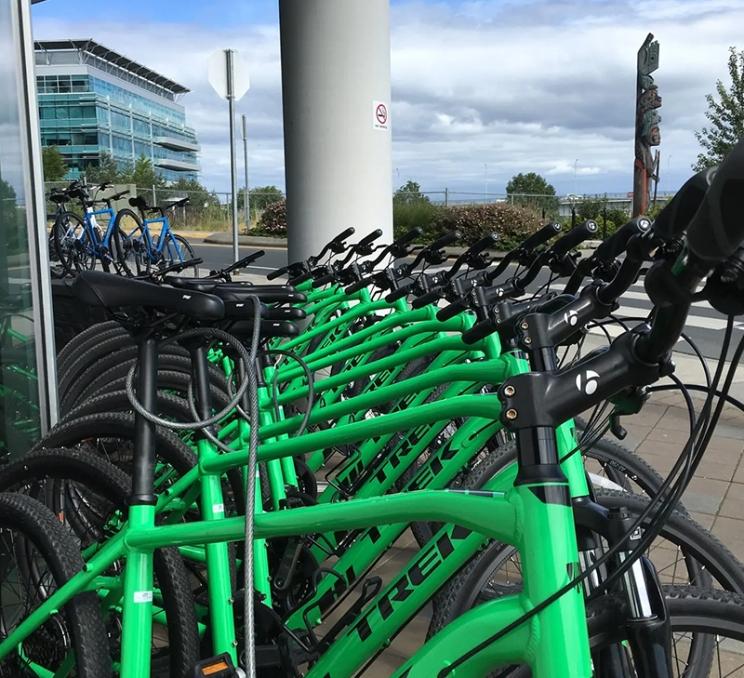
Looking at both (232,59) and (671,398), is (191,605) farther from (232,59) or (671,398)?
(232,59)

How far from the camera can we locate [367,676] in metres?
2.61

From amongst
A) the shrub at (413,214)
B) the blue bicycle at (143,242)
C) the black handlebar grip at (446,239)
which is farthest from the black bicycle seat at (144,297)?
the shrub at (413,214)

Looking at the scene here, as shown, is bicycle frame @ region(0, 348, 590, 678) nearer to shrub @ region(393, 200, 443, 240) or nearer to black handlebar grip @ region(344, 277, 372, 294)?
black handlebar grip @ region(344, 277, 372, 294)

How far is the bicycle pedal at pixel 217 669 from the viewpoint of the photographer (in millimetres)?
1709

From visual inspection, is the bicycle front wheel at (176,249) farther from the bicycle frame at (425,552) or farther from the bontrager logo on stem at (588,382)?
the bontrager logo on stem at (588,382)

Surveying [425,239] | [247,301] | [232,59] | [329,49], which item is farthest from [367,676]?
[425,239]

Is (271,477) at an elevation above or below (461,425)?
below

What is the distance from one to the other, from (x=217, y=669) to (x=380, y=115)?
14.4 feet

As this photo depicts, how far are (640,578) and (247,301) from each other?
119cm

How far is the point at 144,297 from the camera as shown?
Answer: 1.88m

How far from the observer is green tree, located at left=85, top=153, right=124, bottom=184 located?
3700 cm

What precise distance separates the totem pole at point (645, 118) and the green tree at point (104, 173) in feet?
61.4

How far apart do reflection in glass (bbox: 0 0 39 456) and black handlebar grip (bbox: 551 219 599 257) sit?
200 centimetres

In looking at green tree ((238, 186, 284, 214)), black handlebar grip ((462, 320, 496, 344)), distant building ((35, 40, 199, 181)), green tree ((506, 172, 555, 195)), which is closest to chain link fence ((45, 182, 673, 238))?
green tree ((238, 186, 284, 214))
